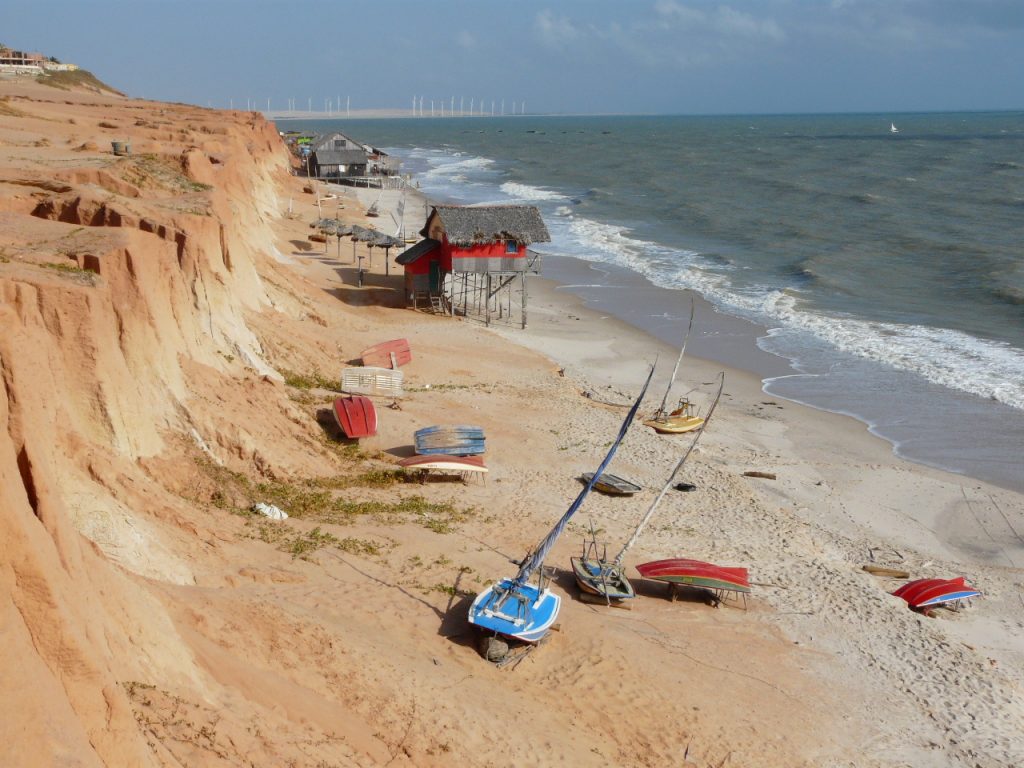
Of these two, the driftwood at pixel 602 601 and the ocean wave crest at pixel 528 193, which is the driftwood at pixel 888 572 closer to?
the driftwood at pixel 602 601

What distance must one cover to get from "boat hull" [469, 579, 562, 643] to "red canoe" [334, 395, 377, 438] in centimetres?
671

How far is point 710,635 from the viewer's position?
1527cm

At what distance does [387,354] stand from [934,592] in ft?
49.3

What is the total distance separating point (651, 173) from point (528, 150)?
5135cm

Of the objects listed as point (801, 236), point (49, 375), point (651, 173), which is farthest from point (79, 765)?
point (651, 173)

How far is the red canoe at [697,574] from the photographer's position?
15766 millimetres

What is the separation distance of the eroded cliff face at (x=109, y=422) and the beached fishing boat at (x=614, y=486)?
18.3 feet

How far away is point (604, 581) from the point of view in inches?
623

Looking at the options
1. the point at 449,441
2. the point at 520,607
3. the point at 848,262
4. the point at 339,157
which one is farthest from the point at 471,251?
the point at 339,157

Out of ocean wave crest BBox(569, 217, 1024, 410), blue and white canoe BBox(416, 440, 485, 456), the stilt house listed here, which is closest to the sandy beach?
blue and white canoe BBox(416, 440, 485, 456)

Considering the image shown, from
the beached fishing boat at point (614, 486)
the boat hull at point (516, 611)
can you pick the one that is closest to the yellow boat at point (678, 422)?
the beached fishing boat at point (614, 486)

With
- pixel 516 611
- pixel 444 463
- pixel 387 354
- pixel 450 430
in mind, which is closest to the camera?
pixel 516 611

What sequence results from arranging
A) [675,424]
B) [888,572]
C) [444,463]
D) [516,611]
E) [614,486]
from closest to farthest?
1. [516,611]
2. [888,572]
3. [444,463]
4. [614,486]
5. [675,424]

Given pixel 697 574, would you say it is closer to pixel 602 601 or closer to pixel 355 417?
pixel 602 601
